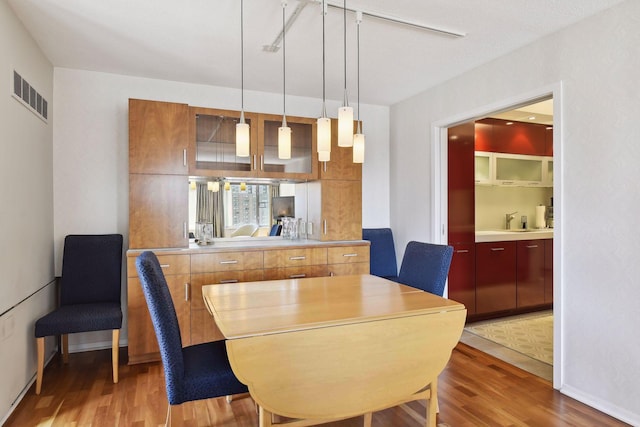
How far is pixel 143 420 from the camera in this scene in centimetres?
218

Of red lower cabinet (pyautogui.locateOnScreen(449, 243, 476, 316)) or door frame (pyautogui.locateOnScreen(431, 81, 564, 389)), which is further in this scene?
red lower cabinet (pyautogui.locateOnScreen(449, 243, 476, 316))

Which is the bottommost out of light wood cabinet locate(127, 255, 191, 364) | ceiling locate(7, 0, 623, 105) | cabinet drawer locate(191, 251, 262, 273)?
light wood cabinet locate(127, 255, 191, 364)

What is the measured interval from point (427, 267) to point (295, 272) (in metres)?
1.29

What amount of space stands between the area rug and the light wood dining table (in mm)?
1715

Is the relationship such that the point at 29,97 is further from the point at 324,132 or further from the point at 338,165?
the point at 338,165

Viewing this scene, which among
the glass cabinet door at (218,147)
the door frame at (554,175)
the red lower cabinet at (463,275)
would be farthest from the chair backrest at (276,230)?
the red lower cabinet at (463,275)

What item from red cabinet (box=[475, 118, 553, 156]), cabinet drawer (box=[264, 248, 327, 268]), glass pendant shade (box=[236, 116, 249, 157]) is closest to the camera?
glass pendant shade (box=[236, 116, 249, 157])

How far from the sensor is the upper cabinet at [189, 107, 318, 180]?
11.1 ft

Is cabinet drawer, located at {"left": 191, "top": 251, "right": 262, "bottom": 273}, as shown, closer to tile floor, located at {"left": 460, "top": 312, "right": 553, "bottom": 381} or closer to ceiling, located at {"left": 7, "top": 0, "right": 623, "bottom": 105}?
ceiling, located at {"left": 7, "top": 0, "right": 623, "bottom": 105}

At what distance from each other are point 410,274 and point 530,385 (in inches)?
42.3

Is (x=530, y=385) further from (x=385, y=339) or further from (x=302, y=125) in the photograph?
(x=302, y=125)

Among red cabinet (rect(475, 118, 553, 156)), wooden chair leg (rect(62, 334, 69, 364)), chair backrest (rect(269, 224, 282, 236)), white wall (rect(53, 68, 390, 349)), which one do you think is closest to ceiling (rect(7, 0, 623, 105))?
white wall (rect(53, 68, 390, 349))

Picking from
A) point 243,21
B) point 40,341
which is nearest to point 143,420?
point 40,341

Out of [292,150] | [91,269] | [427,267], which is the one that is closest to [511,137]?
[292,150]
